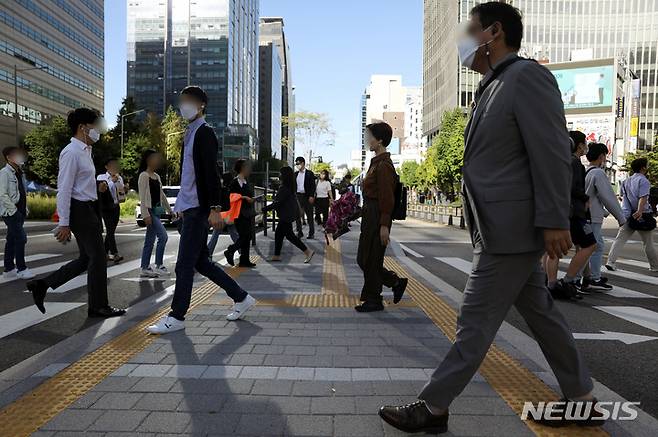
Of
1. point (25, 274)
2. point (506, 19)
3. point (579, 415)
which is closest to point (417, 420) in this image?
point (579, 415)

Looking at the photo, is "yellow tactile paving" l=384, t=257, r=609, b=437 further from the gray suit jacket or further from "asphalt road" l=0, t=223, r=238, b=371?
"asphalt road" l=0, t=223, r=238, b=371

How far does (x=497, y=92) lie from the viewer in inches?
89.1

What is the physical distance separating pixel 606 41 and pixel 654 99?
14637mm

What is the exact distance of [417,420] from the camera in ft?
7.42

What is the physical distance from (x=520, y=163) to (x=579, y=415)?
1238 millimetres

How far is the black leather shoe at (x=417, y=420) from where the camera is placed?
7.41 feet

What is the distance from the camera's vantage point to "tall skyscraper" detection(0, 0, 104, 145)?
2116 inches

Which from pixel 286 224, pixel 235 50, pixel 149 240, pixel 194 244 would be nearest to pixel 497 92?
pixel 194 244

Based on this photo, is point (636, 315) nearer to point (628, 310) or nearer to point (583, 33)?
point (628, 310)

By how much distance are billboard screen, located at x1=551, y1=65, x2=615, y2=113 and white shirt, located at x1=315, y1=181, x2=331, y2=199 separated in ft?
191

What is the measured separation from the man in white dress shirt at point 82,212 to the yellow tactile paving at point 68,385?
868 millimetres

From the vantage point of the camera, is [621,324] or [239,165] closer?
[621,324]

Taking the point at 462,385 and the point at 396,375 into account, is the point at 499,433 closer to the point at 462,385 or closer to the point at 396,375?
the point at 462,385

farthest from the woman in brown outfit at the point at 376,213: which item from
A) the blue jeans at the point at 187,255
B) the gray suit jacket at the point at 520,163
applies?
the gray suit jacket at the point at 520,163
